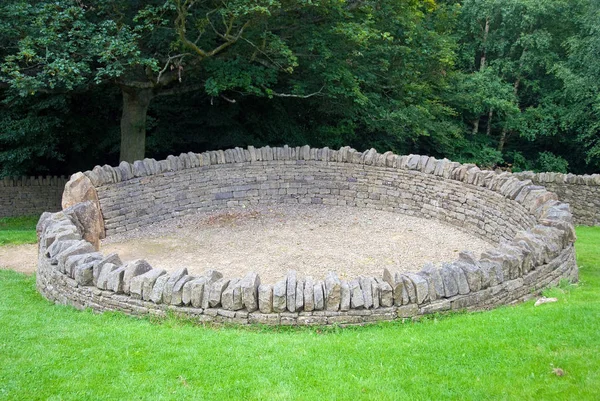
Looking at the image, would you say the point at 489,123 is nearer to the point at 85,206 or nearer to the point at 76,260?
the point at 85,206

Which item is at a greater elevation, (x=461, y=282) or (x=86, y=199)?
(x=461, y=282)

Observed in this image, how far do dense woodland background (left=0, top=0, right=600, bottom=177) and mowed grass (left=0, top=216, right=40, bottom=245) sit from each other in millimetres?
1603

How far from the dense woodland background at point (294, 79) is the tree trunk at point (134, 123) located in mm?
42

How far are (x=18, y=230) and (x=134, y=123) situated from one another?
4554 mm

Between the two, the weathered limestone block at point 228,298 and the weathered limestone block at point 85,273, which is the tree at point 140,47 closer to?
the weathered limestone block at point 85,273

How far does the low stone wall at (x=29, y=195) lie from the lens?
1947 cm

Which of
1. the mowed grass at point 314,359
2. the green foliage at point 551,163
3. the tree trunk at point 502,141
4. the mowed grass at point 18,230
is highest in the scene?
the tree trunk at point 502,141

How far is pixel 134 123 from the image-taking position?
56.1 feet

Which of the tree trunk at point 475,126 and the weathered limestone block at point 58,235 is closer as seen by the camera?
the weathered limestone block at point 58,235

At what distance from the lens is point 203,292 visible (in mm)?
7281

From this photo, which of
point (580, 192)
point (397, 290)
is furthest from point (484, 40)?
point (397, 290)

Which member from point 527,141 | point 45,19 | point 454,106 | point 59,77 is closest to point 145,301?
point 59,77

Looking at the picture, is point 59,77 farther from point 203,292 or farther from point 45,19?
point 203,292

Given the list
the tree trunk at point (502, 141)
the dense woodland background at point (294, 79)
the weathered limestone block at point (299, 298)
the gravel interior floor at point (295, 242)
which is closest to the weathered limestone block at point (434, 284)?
the weathered limestone block at point (299, 298)
